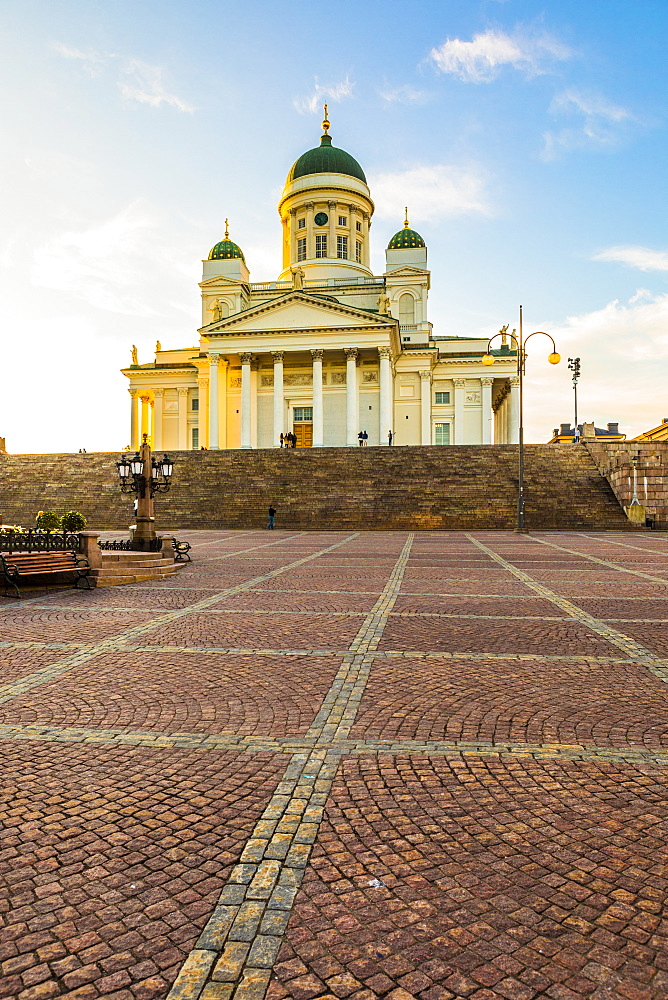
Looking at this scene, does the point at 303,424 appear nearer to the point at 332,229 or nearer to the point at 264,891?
the point at 332,229

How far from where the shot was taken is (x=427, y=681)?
19.2 feet

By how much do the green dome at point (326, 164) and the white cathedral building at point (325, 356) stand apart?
5.5 inches

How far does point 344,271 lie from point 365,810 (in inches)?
2369

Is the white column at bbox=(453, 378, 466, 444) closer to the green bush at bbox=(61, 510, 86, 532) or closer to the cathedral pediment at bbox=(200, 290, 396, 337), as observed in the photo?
the cathedral pediment at bbox=(200, 290, 396, 337)

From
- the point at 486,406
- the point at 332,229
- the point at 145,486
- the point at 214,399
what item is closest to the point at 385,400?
the point at 486,406

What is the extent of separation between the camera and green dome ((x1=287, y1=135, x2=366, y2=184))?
61031 mm

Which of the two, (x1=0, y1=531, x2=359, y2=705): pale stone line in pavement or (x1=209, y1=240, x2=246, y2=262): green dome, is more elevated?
(x1=209, y1=240, x2=246, y2=262): green dome

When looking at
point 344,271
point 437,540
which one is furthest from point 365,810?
point 344,271

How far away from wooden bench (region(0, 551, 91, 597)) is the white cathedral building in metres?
37.4

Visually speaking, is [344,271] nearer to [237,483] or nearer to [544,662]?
[237,483]

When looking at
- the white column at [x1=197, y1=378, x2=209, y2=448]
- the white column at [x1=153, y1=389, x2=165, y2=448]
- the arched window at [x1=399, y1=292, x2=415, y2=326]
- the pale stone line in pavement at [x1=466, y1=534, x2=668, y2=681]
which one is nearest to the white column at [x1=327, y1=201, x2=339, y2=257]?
the arched window at [x1=399, y1=292, x2=415, y2=326]

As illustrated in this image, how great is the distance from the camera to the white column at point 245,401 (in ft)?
165

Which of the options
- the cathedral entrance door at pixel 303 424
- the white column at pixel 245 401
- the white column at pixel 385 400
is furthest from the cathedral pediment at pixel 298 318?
the cathedral entrance door at pixel 303 424

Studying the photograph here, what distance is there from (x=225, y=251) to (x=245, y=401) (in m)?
18.2
